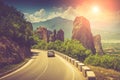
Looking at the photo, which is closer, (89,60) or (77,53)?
(89,60)

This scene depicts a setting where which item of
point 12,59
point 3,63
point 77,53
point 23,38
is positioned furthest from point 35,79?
point 77,53

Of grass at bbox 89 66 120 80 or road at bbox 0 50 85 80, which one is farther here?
road at bbox 0 50 85 80

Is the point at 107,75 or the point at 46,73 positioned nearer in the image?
the point at 107,75

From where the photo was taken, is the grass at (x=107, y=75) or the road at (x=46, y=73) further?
the road at (x=46, y=73)

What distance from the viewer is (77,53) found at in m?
117

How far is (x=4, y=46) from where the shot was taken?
44219 millimetres

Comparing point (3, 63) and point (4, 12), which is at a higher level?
point (4, 12)

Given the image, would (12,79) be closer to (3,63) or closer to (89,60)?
(3,63)

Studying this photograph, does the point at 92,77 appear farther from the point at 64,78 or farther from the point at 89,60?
the point at 89,60

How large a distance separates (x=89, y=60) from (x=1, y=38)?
180 feet

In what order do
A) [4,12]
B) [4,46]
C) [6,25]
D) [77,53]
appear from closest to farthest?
[4,46]
[6,25]
[4,12]
[77,53]

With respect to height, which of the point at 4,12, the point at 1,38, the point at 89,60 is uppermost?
the point at 4,12

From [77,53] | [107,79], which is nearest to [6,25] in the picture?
[107,79]

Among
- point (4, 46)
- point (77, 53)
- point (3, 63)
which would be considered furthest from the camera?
point (77, 53)
